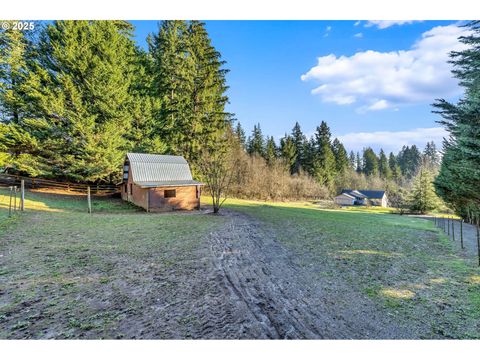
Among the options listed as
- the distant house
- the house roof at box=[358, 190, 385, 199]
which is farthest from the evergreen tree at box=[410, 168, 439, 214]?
the house roof at box=[358, 190, 385, 199]

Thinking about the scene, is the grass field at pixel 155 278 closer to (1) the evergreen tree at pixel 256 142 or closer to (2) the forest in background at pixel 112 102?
(2) the forest in background at pixel 112 102

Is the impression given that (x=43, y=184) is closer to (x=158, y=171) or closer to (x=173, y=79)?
(x=158, y=171)

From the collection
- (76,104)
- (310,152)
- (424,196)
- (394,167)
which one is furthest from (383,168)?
(76,104)

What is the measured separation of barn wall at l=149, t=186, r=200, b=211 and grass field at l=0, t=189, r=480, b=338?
5313 millimetres

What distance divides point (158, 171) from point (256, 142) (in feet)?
94.7

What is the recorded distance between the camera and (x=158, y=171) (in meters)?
14.4

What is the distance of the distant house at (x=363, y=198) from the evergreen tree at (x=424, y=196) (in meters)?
13.1

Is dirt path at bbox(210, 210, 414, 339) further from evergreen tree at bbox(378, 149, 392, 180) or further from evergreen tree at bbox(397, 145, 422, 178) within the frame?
evergreen tree at bbox(397, 145, 422, 178)

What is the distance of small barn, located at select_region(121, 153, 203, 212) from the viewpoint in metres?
13.5

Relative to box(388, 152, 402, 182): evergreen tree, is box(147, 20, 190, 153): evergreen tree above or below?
above

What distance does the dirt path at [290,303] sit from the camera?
2.81 meters

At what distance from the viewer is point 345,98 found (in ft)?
19.8

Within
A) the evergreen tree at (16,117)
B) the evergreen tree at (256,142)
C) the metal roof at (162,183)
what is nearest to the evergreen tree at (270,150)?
the evergreen tree at (256,142)

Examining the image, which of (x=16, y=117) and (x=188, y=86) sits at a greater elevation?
(x=188, y=86)
